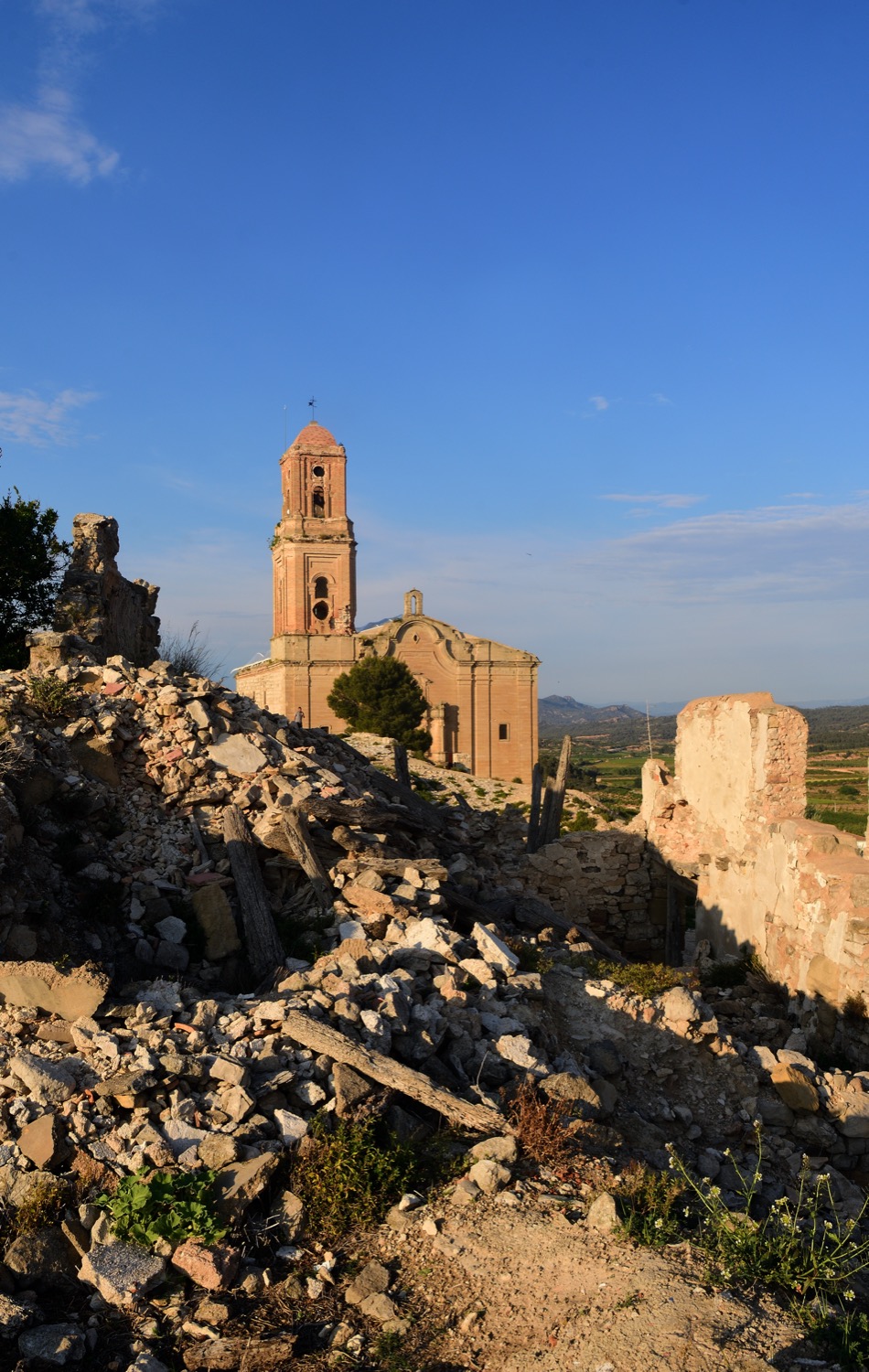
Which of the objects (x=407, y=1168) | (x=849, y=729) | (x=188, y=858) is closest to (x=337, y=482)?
(x=849, y=729)

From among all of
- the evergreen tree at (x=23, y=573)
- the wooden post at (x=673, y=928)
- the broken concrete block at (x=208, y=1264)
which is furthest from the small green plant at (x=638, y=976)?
the evergreen tree at (x=23, y=573)

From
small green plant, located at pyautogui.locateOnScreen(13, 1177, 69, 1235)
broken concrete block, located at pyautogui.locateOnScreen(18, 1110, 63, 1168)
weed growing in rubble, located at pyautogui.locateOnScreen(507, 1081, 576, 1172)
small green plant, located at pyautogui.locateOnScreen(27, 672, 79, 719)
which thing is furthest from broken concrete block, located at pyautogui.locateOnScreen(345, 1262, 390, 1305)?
small green plant, located at pyautogui.locateOnScreen(27, 672, 79, 719)

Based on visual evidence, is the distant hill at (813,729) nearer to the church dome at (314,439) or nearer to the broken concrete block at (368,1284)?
the broken concrete block at (368,1284)

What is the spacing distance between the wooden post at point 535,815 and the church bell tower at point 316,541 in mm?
31372

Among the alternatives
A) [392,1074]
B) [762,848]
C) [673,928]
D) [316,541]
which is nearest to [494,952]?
[392,1074]

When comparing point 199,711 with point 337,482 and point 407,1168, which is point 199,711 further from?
point 337,482

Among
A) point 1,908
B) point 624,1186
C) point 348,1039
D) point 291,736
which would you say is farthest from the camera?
point 291,736

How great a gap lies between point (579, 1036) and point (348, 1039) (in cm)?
219

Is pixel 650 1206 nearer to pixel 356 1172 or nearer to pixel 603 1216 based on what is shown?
pixel 603 1216

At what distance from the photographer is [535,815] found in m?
14.3

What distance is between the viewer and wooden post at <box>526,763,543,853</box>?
13875mm

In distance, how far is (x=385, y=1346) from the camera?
350cm

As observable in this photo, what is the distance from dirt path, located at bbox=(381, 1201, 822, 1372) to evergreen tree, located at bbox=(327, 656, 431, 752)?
35.8 m

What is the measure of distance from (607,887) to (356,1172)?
8.62 meters
